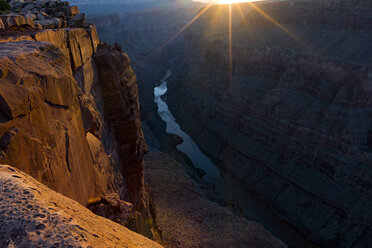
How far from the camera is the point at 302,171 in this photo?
1033 inches

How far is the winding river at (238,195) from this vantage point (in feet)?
75.8

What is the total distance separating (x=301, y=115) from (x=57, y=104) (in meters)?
27.7

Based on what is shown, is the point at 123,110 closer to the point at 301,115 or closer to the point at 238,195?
the point at 238,195

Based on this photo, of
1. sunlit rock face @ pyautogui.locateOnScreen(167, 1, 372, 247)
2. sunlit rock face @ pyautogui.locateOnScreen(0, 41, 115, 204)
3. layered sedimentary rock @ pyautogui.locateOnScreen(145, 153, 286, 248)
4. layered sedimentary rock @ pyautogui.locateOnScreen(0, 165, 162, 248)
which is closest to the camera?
layered sedimentary rock @ pyautogui.locateOnScreen(0, 165, 162, 248)

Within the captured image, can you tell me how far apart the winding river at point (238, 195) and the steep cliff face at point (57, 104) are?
1810 centimetres

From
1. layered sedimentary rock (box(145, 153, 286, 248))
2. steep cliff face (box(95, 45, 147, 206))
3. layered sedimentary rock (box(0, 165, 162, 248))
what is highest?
layered sedimentary rock (box(0, 165, 162, 248))

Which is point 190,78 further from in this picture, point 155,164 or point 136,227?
point 136,227

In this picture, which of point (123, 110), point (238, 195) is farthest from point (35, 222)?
point (238, 195)

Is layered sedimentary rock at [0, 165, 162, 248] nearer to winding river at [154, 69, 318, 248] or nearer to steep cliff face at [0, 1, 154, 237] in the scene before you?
steep cliff face at [0, 1, 154, 237]

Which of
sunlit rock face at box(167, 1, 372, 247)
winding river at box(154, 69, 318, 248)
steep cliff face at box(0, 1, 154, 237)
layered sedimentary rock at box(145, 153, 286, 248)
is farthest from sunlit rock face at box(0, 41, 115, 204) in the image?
sunlit rock face at box(167, 1, 372, 247)

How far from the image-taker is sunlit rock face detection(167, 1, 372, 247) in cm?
2297

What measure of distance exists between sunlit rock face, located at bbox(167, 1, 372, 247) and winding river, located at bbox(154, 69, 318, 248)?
808mm

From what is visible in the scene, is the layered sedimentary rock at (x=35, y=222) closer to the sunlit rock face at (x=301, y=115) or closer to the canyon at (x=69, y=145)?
the canyon at (x=69, y=145)

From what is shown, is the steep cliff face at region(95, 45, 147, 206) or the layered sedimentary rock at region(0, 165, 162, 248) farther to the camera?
the steep cliff face at region(95, 45, 147, 206)
